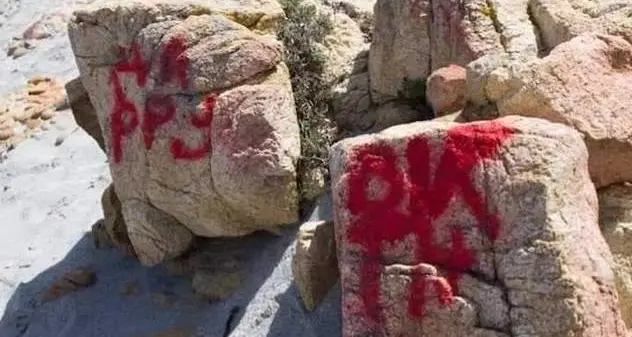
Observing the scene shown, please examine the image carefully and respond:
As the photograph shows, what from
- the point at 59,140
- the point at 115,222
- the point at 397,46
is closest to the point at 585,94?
the point at 397,46

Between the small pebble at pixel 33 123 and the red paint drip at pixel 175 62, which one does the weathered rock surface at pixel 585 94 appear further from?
the small pebble at pixel 33 123

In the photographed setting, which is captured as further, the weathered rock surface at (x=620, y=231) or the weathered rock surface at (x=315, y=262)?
the weathered rock surface at (x=315, y=262)

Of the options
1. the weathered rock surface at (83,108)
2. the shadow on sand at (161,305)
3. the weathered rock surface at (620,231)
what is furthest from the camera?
the weathered rock surface at (83,108)

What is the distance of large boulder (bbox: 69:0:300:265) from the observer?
6785mm

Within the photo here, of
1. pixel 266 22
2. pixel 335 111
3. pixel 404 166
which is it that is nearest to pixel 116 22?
pixel 266 22

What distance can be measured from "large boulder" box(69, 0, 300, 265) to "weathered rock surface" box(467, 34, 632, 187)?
1.53m

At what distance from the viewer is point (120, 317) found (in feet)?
25.2

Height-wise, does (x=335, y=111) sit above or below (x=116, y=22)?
below

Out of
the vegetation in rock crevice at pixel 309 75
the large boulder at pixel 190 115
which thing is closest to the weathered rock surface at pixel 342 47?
the vegetation in rock crevice at pixel 309 75

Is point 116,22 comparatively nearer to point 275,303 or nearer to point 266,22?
point 266,22

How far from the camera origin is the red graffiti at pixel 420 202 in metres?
5.30

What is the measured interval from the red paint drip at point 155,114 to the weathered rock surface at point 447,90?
68.5 inches

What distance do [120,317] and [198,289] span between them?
667mm

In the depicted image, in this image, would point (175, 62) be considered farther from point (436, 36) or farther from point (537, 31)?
point (537, 31)
